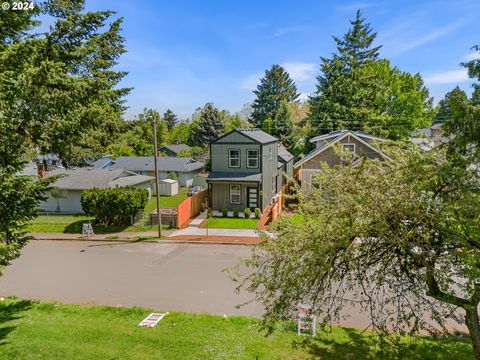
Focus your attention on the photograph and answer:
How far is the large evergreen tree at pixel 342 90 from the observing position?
36.4 m

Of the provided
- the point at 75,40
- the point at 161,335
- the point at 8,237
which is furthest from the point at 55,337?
the point at 75,40

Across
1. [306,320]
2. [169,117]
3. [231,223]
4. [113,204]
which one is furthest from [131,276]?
[169,117]

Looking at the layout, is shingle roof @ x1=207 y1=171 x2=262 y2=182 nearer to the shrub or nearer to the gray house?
the shrub

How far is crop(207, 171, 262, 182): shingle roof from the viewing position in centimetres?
2348

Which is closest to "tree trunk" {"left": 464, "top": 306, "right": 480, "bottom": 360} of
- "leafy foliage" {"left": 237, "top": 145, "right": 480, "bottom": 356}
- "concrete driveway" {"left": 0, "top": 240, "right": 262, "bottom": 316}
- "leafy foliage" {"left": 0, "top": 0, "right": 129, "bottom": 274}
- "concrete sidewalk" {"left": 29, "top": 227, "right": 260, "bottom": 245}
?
"leafy foliage" {"left": 237, "top": 145, "right": 480, "bottom": 356}

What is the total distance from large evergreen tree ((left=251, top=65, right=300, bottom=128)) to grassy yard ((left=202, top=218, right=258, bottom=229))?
124 feet

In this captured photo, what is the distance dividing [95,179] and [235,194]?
12.3 m

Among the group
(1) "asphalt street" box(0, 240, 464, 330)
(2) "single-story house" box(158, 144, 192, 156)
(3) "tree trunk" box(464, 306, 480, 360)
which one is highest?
(2) "single-story house" box(158, 144, 192, 156)

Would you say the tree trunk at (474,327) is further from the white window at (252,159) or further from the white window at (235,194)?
the white window at (235,194)

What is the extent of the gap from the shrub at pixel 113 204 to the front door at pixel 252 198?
7.81 metres

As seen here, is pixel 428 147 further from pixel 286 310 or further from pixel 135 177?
pixel 135 177

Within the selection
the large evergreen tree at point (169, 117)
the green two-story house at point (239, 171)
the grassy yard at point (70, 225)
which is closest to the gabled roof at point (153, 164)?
the green two-story house at point (239, 171)

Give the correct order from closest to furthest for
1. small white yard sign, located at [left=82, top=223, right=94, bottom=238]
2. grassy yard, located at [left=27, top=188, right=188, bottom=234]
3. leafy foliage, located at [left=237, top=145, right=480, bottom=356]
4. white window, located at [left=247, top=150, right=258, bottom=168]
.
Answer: leafy foliage, located at [left=237, top=145, right=480, bottom=356]
small white yard sign, located at [left=82, top=223, right=94, bottom=238]
grassy yard, located at [left=27, top=188, right=188, bottom=234]
white window, located at [left=247, top=150, right=258, bottom=168]

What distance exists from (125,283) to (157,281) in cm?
126
